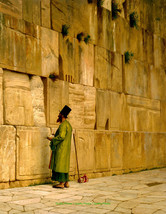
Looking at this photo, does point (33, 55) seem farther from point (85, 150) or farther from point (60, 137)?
point (85, 150)

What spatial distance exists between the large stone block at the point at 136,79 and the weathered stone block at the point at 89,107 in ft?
5.59

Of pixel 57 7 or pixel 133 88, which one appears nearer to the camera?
pixel 57 7

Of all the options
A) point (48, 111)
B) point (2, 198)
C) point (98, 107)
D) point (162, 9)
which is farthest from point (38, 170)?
point (162, 9)

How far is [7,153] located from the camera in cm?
711

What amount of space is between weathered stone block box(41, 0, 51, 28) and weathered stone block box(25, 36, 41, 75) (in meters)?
0.51

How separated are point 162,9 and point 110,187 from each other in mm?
7963

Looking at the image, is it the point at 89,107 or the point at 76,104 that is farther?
the point at 89,107

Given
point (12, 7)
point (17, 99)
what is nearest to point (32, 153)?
point (17, 99)

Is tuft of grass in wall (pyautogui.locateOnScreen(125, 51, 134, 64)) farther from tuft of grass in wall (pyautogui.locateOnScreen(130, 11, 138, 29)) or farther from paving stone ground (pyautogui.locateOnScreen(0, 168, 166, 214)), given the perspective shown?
paving stone ground (pyautogui.locateOnScreen(0, 168, 166, 214))

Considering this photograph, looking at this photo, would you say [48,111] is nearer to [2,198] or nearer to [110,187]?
[110,187]

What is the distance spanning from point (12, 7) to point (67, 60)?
6.35ft

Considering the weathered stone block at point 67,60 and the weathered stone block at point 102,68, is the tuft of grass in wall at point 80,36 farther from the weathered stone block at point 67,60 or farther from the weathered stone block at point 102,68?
the weathered stone block at point 102,68

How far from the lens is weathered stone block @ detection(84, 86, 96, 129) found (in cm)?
937

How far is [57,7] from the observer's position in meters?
8.71
